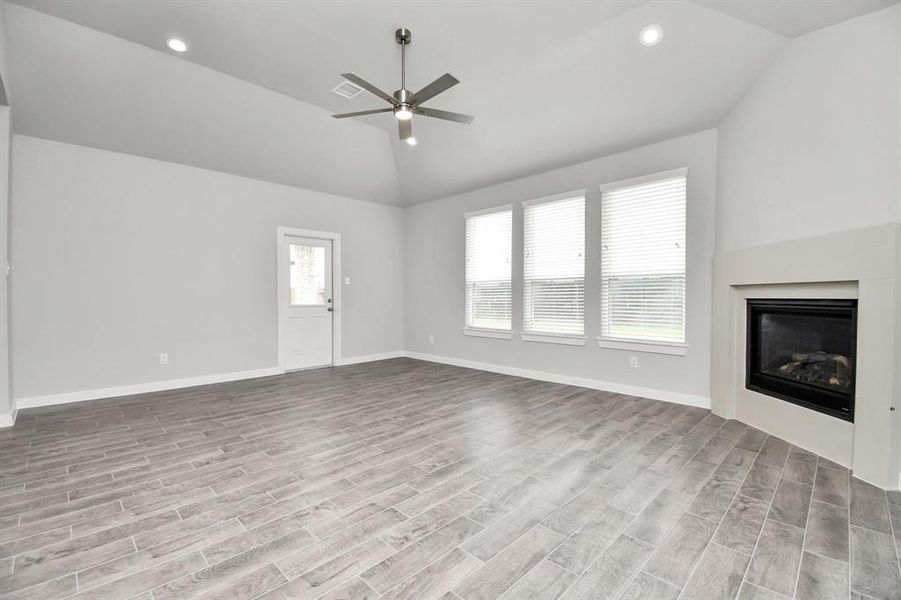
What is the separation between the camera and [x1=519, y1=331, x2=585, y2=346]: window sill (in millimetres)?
5016

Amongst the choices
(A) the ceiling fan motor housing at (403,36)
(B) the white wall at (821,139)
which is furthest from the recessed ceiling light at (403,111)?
(B) the white wall at (821,139)

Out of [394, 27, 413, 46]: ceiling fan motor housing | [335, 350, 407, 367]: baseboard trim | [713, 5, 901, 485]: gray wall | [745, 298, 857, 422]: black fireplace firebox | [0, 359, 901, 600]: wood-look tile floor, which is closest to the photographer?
[0, 359, 901, 600]: wood-look tile floor

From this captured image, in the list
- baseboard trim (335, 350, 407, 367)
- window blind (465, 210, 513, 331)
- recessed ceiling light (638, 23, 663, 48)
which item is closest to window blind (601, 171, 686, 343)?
recessed ceiling light (638, 23, 663, 48)

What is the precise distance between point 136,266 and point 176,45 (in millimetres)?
2573

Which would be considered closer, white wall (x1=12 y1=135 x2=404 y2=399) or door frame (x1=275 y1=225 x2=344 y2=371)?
white wall (x1=12 y1=135 x2=404 y2=399)

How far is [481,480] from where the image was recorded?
2496mm

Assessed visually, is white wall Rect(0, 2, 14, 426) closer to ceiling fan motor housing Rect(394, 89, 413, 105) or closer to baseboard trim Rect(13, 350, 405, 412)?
baseboard trim Rect(13, 350, 405, 412)

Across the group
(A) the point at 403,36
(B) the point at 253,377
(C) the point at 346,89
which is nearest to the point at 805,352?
(A) the point at 403,36

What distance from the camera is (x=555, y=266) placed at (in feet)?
17.3

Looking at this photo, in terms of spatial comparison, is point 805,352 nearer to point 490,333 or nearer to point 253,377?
point 490,333

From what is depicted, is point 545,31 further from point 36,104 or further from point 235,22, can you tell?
Result: point 36,104

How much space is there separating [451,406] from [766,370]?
9.56 feet

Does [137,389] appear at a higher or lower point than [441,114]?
lower

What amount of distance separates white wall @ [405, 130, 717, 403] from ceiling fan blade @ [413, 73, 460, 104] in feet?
8.72
